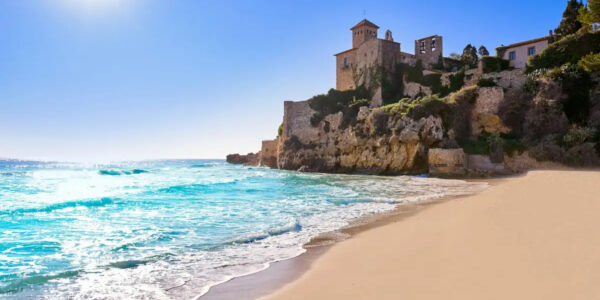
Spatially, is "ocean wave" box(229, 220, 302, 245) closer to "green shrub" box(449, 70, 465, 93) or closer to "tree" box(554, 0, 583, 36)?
"green shrub" box(449, 70, 465, 93)

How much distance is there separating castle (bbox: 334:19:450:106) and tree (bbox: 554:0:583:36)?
11397mm

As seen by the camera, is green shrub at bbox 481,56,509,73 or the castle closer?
green shrub at bbox 481,56,509,73

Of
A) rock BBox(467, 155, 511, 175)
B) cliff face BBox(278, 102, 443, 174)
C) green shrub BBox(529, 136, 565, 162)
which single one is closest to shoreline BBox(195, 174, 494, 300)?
rock BBox(467, 155, 511, 175)

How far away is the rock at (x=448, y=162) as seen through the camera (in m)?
24.1

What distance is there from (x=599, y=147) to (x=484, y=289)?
23.7 m

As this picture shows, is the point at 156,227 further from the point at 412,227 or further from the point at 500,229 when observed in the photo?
the point at 500,229

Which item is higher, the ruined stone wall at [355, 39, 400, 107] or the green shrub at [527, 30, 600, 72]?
the ruined stone wall at [355, 39, 400, 107]

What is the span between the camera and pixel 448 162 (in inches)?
966

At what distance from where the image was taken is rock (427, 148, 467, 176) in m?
24.1

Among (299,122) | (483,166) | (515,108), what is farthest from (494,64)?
(299,122)

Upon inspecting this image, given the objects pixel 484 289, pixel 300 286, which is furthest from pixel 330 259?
pixel 484 289

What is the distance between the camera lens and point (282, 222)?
9141 mm

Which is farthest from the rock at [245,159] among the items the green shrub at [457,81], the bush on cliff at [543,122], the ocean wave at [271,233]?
the ocean wave at [271,233]

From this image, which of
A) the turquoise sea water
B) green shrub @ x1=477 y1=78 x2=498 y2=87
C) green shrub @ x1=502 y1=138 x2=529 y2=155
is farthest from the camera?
green shrub @ x1=477 y1=78 x2=498 y2=87
